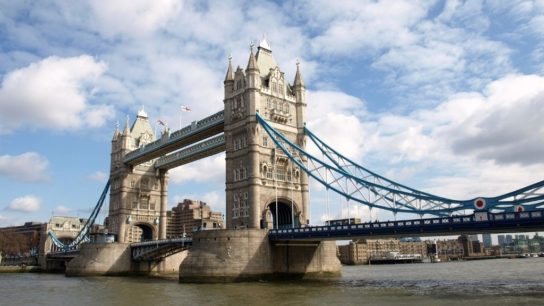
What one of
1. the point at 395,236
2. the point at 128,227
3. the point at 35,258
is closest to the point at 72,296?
the point at 395,236

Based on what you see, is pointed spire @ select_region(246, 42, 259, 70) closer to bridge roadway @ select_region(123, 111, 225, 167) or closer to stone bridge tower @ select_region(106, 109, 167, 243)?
bridge roadway @ select_region(123, 111, 225, 167)

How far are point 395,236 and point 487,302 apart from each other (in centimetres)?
1411

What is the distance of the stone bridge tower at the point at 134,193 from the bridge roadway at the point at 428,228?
40265 mm

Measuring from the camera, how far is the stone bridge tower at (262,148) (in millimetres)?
57875

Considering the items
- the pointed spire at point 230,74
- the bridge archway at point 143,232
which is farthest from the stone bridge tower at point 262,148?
the bridge archway at point 143,232

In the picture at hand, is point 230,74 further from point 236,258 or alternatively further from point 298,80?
point 236,258

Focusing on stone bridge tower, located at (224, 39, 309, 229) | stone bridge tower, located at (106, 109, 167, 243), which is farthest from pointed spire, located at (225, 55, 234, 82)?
stone bridge tower, located at (106, 109, 167, 243)

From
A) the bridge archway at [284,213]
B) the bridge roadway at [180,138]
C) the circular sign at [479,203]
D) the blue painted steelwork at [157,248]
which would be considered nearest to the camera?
the circular sign at [479,203]

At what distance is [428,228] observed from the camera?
41.7 metres

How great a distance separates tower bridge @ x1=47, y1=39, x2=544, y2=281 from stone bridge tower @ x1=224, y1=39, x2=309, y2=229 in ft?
0.39

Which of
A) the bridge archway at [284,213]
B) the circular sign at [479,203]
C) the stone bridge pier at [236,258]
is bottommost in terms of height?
the stone bridge pier at [236,258]

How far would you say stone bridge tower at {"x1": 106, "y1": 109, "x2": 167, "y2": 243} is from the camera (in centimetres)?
8494

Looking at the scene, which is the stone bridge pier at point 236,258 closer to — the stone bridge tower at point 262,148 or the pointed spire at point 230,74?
the stone bridge tower at point 262,148

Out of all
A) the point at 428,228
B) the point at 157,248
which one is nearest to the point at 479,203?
the point at 428,228
